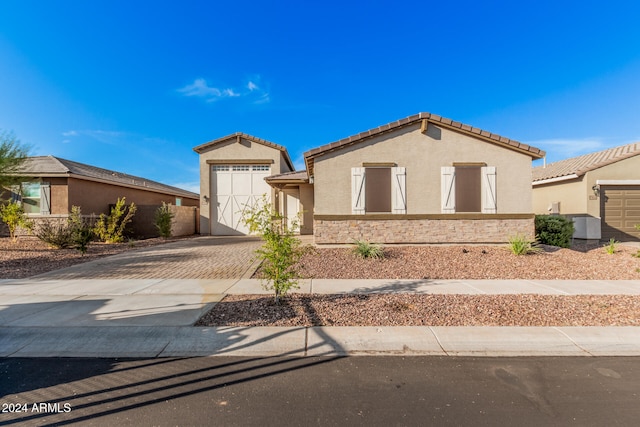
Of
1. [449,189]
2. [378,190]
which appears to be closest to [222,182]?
[378,190]

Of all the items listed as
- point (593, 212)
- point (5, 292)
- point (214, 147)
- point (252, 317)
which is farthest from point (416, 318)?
point (214, 147)

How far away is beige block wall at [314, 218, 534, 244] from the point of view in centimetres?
1027

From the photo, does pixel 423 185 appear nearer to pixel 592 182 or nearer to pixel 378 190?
pixel 378 190

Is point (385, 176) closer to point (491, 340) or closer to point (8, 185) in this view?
point (491, 340)

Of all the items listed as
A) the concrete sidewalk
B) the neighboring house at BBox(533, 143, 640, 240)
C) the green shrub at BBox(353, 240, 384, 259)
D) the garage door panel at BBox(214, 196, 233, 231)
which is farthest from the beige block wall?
the garage door panel at BBox(214, 196, 233, 231)

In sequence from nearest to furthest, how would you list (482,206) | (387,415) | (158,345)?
1. (387,415)
2. (158,345)
3. (482,206)

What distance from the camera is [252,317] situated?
15.3ft

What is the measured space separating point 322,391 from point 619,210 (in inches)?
675

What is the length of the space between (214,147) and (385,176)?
11.0 m

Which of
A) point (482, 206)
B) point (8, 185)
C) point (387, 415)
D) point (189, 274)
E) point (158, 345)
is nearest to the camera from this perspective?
point (387, 415)

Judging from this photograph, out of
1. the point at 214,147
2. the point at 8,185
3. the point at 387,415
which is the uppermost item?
the point at 214,147

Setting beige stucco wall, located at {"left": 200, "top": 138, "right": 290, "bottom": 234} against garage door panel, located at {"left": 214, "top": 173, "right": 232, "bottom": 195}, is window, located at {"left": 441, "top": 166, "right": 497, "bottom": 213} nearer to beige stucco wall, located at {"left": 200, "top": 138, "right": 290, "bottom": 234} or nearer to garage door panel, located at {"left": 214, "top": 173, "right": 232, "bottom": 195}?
beige stucco wall, located at {"left": 200, "top": 138, "right": 290, "bottom": 234}

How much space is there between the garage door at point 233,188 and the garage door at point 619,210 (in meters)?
16.6

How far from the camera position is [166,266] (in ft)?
28.1
